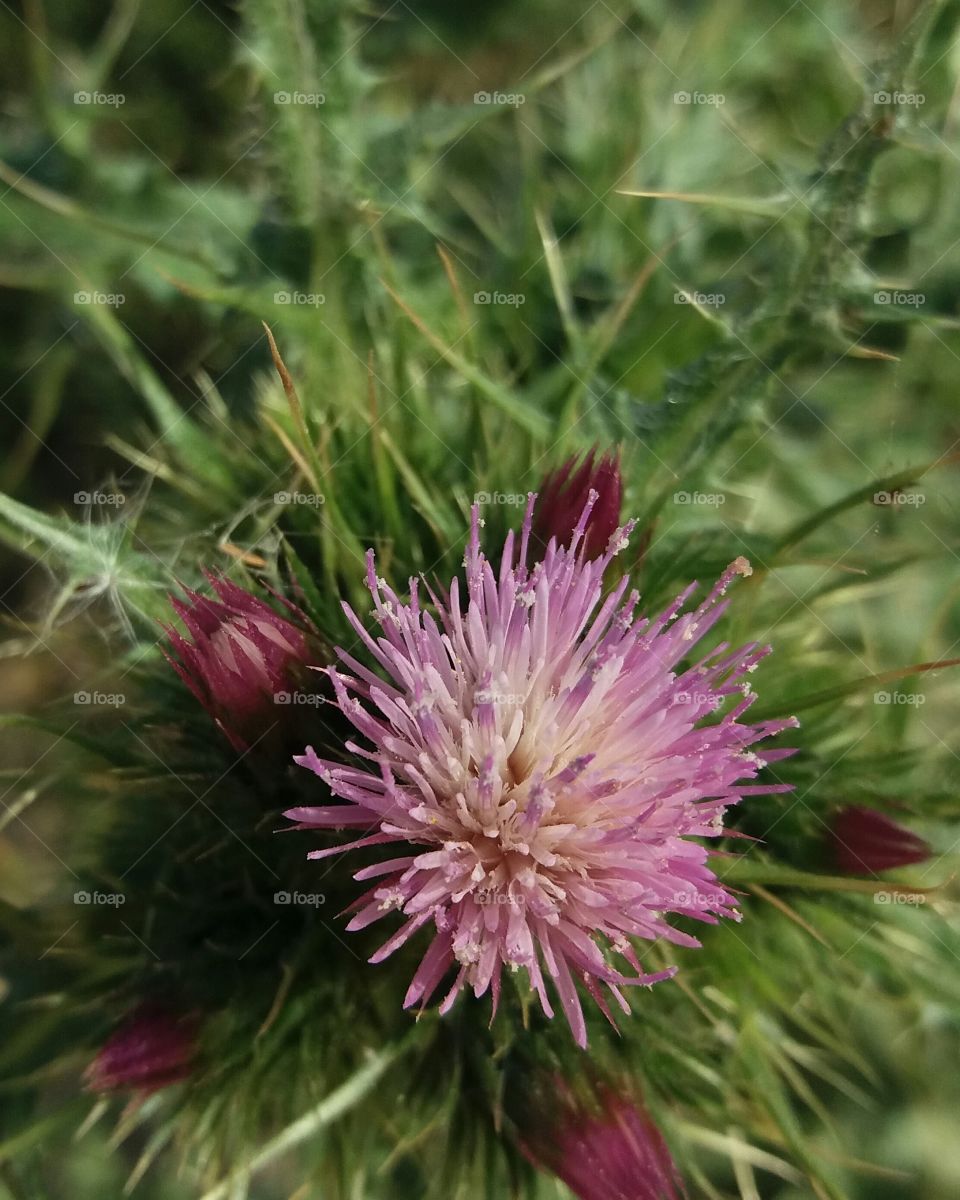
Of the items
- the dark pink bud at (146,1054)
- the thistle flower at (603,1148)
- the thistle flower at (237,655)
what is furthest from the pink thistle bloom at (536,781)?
the dark pink bud at (146,1054)

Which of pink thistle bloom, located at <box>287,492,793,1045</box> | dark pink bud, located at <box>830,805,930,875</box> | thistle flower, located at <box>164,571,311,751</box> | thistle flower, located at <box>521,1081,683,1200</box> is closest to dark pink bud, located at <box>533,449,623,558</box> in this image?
pink thistle bloom, located at <box>287,492,793,1045</box>

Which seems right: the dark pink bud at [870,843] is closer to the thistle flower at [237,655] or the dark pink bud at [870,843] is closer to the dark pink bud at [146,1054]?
the thistle flower at [237,655]

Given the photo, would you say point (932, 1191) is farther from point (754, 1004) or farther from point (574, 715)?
point (574, 715)

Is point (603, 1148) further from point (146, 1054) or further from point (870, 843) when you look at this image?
point (146, 1054)

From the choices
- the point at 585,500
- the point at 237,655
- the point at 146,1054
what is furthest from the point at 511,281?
the point at 146,1054

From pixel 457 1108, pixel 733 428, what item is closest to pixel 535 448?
pixel 733 428

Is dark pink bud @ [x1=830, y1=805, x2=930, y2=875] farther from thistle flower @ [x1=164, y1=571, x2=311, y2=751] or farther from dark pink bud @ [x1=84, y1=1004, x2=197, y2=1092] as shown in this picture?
dark pink bud @ [x1=84, y1=1004, x2=197, y2=1092]
